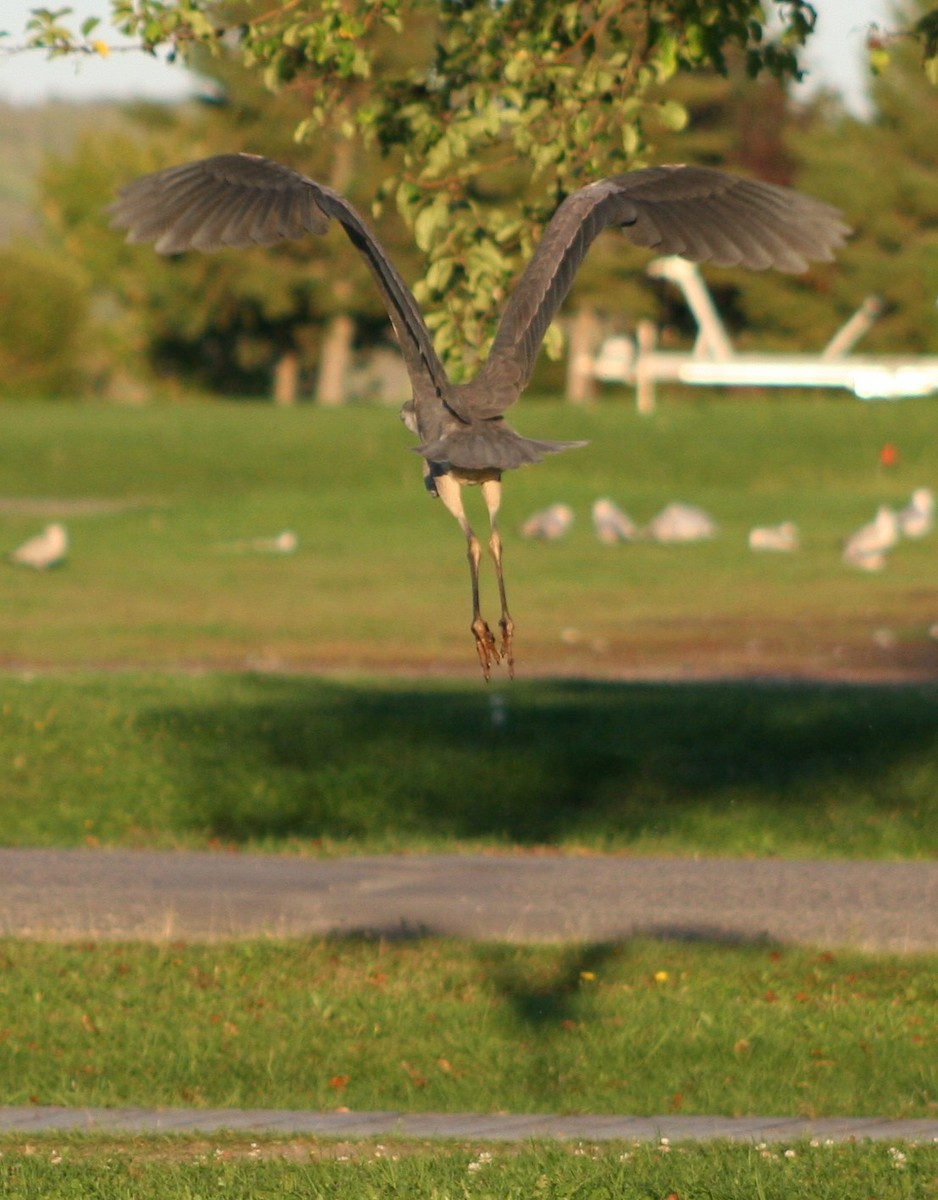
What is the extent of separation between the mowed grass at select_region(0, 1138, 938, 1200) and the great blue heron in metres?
1.40

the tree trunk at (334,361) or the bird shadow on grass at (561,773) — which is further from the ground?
the tree trunk at (334,361)

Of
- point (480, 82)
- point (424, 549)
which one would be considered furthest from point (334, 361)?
point (480, 82)

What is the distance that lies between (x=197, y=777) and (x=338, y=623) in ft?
34.4

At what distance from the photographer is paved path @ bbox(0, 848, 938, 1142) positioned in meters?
9.69

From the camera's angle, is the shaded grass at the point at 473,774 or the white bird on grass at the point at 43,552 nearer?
the shaded grass at the point at 473,774

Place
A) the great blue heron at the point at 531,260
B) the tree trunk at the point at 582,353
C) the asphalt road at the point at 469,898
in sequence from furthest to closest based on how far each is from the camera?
the tree trunk at the point at 582,353 < the asphalt road at the point at 469,898 < the great blue heron at the point at 531,260

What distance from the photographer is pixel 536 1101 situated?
7.91 m

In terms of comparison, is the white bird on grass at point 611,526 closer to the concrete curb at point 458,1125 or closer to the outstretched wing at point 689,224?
the concrete curb at point 458,1125

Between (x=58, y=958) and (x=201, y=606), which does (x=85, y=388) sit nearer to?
(x=201, y=606)

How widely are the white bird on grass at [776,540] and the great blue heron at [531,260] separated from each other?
22864mm

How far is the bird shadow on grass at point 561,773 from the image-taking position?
39.5 feet

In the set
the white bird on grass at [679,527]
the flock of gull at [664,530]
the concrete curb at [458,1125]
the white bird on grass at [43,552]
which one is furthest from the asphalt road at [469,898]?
the white bird on grass at [679,527]

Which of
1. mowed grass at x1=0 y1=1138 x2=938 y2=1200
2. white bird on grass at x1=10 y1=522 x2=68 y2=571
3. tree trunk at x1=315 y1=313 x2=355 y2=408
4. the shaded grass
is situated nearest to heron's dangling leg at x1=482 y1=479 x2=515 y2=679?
mowed grass at x1=0 y1=1138 x2=938 y2=1200

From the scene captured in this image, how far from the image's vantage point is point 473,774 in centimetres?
1276
